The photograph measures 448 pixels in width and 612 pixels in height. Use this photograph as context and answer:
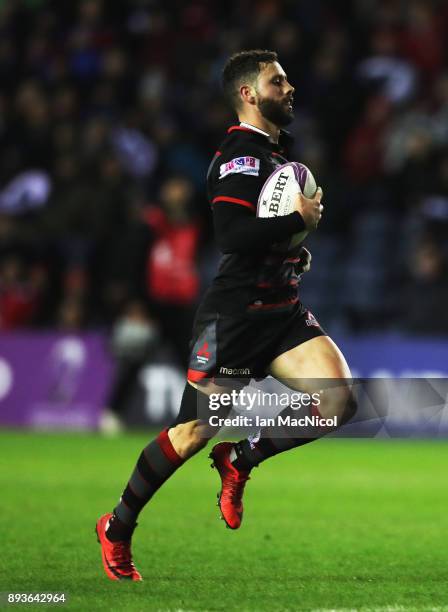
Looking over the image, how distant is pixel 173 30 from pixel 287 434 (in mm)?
11963

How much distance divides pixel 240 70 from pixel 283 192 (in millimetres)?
633

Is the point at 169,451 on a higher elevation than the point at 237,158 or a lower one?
lower

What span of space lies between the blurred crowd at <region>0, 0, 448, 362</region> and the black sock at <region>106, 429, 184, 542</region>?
7.50 meters

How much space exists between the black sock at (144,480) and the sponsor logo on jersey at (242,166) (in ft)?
3.68

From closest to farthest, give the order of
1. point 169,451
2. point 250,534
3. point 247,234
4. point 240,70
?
1. point 247,234
2. point 169,451
3. point 240,70
4. point 250,534

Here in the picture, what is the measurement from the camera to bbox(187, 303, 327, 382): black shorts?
5684 millimetres

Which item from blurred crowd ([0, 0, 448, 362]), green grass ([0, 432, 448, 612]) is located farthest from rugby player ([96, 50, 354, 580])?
blurred crowd ([0, 0, 448, 362])

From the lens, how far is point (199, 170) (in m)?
15.0

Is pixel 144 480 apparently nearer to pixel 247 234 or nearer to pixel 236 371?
pixel 236 371

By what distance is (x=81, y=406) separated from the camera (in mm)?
13969

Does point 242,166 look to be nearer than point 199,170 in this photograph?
Yes

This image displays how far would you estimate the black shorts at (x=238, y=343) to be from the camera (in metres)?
5.68

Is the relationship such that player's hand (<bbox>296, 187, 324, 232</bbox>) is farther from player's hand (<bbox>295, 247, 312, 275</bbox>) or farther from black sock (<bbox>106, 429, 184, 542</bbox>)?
black sock (<bbox>106, 429, 184, 542</bbox>)

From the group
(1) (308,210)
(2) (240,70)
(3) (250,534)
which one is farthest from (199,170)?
(1) (308,210)
